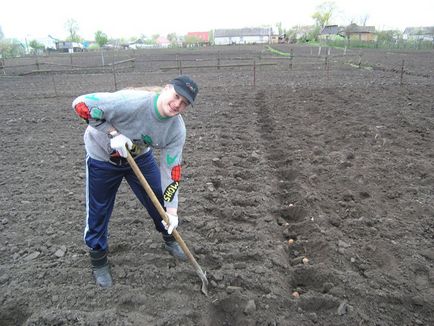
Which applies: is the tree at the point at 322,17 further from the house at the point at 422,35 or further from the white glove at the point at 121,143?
the white glove at the point at 121,143

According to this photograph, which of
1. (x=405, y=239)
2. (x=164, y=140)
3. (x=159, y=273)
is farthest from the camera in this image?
(x=405, y=239)

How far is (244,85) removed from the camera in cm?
1332

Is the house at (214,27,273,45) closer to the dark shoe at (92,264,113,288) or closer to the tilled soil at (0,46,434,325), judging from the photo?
the tilled soil at (0,46,434,325)

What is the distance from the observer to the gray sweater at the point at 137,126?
2531 mm

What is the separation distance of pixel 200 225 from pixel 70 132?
16.0ft

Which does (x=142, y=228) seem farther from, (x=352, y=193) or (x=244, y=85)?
(x=244, y=85)

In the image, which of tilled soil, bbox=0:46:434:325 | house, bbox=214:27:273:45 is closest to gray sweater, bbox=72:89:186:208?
tilled soil, bbox=0:46:434:325

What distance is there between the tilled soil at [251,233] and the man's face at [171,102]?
4.88 feet

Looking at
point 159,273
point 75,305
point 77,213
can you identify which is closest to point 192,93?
point 159,273

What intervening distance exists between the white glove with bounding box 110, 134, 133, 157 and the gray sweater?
125 millimetres

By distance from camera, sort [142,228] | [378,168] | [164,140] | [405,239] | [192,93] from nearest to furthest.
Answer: [192,93] → [164,140] → [405,239] → [142,228] → [378,168]

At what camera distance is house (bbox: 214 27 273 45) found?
90.8 meters

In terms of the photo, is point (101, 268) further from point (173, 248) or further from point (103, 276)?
point (173, 248)

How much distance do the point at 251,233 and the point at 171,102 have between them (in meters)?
1.83
